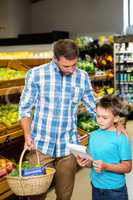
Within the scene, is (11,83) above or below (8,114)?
above

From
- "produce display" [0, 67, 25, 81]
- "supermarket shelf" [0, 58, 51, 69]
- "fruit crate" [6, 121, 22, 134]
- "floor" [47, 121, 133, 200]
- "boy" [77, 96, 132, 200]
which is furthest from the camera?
"supermarket shelf" [0, 58, 51, 69]

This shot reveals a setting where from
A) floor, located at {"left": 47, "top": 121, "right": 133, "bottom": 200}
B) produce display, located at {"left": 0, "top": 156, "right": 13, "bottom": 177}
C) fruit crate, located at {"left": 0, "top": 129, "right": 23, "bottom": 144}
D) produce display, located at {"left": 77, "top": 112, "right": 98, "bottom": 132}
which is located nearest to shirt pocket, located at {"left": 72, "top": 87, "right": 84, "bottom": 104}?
fruit crate, located at {"left": 0, "top": 129, "right": 23, "bottom": 144}

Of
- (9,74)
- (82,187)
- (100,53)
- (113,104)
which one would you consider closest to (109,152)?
(113,104)

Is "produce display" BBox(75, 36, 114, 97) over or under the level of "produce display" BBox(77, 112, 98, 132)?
over

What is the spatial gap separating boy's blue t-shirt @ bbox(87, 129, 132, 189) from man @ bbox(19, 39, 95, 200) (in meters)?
0.59

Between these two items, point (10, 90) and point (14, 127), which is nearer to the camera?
point (14, 127)

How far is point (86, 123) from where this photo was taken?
6809 millimetres

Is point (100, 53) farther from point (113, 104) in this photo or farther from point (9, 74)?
point (113, 104)

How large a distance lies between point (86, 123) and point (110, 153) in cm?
404

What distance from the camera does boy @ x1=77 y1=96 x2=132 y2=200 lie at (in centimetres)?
273

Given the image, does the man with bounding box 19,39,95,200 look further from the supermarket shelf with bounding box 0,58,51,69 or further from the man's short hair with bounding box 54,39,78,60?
the supermarket shelf with bounding box 0,58,51,69

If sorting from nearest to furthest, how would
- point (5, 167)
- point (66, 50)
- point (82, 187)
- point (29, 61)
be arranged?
point (66, 50) → point (5, 167) → point (82, 187) → point (29, 61)

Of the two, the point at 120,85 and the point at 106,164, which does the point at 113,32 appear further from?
the point at 106,164

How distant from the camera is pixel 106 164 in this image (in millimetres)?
2646
